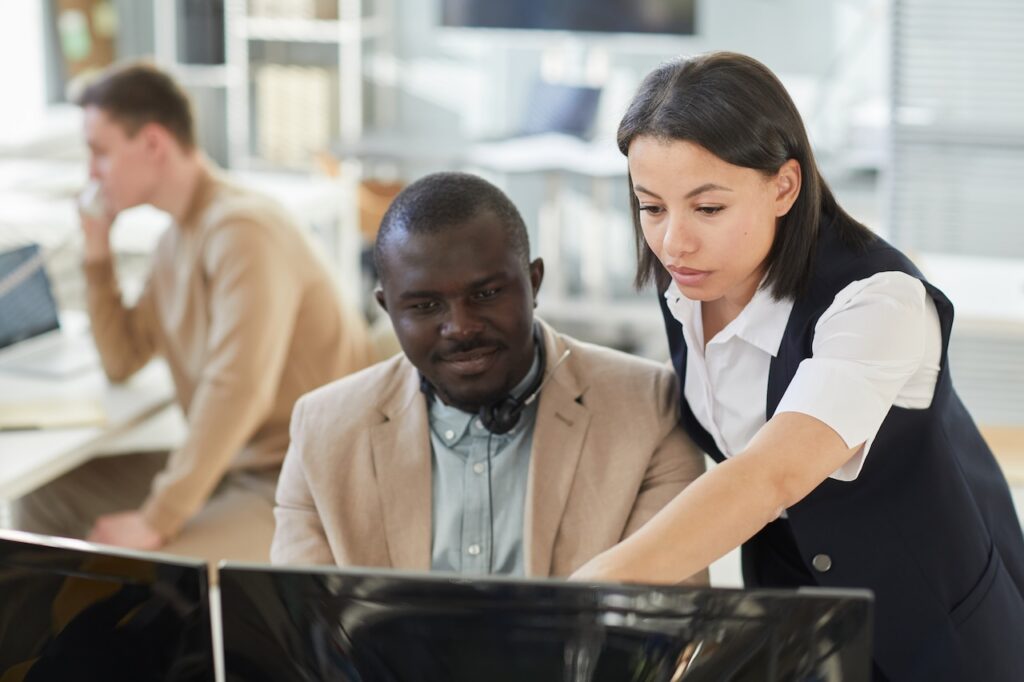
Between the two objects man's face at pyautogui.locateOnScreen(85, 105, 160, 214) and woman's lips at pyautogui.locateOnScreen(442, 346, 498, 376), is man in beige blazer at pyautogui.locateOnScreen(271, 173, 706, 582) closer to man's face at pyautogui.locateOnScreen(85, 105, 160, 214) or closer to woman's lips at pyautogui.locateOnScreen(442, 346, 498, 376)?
woman's lips at pyautogui.locateOnScreen(442, 346, 498, 376)

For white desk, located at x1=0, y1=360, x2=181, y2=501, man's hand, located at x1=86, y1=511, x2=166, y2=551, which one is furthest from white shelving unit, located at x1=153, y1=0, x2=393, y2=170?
man's hand, located at x1=86, y1=511, x2=166, y2=551

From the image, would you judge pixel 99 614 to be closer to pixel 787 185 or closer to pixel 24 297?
pixel 787 185

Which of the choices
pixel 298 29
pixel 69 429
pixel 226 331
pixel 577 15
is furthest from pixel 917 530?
pixel 298 29

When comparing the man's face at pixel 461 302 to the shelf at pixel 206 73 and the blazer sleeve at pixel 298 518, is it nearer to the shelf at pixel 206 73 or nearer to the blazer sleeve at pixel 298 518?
the blazer sleeve at pixel 298 518

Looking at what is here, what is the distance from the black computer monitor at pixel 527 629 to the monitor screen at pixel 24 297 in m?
2.03

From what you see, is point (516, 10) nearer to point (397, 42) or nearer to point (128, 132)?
point (397, 42)

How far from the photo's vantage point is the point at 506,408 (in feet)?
5.29

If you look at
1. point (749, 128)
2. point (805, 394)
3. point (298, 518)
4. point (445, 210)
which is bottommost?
point (298, 518)

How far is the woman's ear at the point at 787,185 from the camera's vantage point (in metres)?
1.32

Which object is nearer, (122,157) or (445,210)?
(445,210)

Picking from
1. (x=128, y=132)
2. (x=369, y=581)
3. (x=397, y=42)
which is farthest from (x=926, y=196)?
(x=397, y=42)

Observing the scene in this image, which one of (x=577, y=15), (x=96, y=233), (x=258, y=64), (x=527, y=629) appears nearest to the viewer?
(x=527, y=629)

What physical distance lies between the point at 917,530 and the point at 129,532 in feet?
5.21

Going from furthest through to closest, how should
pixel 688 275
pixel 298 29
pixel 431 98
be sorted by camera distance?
pixel 431 98 → pixel 298 29 → pixel 688 275
